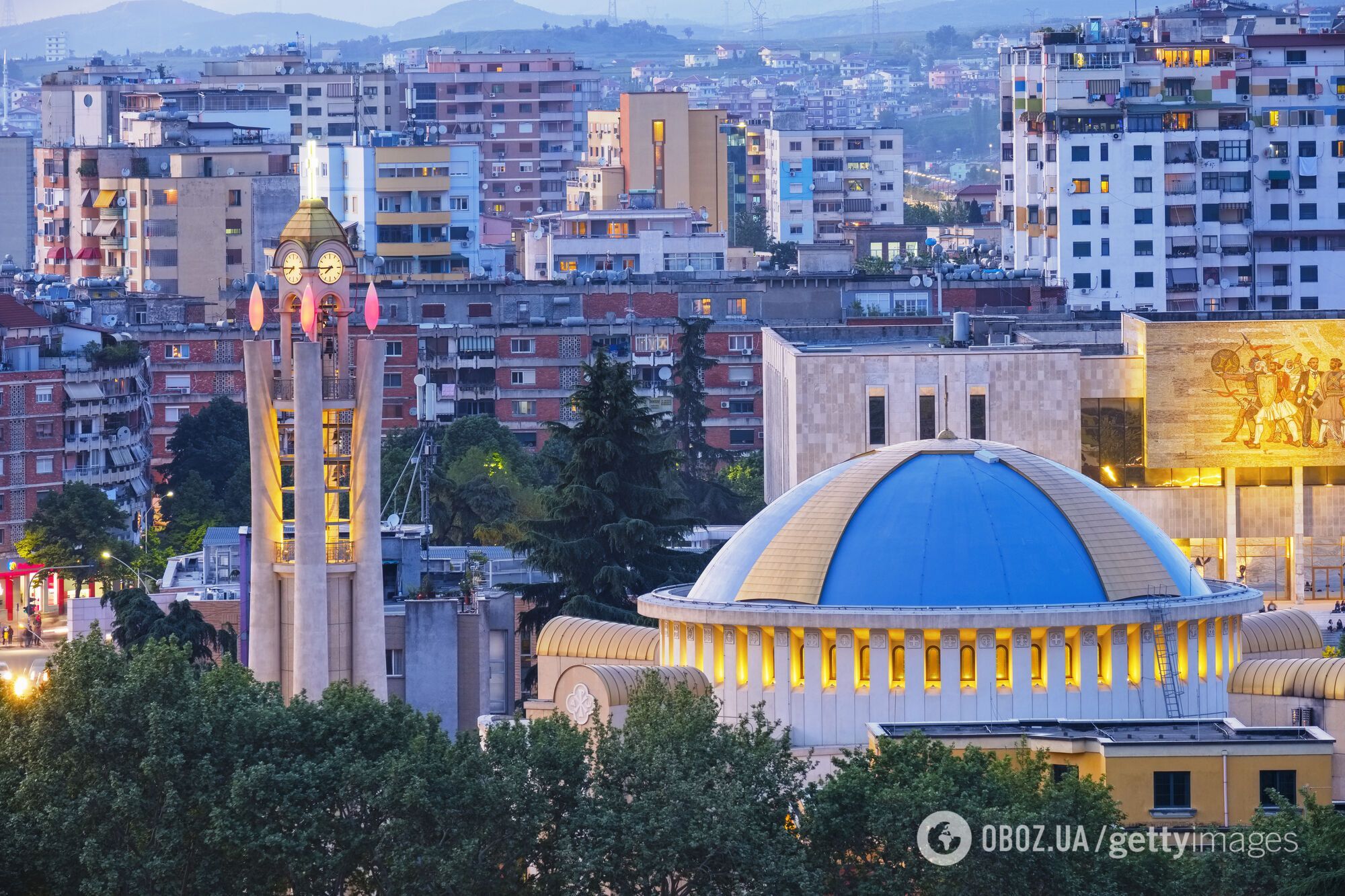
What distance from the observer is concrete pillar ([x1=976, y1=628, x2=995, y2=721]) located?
6288 cm

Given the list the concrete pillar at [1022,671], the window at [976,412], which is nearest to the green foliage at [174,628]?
the window at [976,412]

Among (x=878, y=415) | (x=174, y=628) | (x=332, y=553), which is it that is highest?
(x=878, y=415)

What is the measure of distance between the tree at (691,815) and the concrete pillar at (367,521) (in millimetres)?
12950

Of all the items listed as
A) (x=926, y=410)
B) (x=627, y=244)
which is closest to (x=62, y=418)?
(x=926, y=410)

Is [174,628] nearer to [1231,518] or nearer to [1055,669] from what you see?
[1055,669]

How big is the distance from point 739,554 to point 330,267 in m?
9.78

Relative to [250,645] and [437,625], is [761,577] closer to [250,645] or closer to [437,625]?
[250,645]

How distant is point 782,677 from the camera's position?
6391cm

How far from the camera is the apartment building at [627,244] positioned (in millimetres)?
185250

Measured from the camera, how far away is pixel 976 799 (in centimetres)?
5362

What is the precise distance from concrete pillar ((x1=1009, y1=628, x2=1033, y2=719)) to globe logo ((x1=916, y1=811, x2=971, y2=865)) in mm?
9794

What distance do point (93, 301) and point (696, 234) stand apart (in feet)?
115

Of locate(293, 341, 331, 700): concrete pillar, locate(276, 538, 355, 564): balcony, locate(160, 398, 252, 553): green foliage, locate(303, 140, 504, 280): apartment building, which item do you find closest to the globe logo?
locate(293, 341, 331, 700): concrete pillar

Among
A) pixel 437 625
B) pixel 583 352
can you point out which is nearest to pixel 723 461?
pixel 583 352
